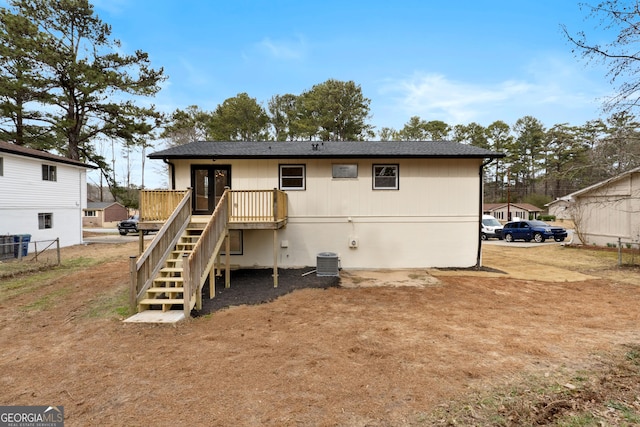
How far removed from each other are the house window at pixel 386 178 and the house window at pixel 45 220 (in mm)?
18459

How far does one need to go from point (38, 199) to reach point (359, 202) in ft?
58.1

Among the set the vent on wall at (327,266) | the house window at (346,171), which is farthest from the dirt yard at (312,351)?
the house window at (346,171)

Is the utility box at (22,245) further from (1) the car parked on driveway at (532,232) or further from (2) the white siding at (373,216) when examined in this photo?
(1) the car parked on driveway at (532,232)

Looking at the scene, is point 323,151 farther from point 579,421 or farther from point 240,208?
point 579,421

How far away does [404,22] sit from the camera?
44.0 ft

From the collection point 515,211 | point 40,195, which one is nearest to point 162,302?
point 40,195

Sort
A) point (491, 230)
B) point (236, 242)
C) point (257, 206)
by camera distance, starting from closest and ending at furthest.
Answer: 1. point (257, 206)
2. point (236, 242)
3. point (491, 230)

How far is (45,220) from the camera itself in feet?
53.1

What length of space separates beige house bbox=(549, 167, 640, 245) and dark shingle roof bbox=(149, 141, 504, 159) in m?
9.47

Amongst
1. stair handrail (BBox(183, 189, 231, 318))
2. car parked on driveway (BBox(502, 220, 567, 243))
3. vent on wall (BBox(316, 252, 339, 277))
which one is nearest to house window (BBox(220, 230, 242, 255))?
stair handrail (BBox(183, 189, 231, 318))

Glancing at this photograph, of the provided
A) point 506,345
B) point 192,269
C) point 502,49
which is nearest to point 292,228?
point 192,269

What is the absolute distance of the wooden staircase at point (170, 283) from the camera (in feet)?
20.6

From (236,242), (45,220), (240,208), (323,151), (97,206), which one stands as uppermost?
(323,151)

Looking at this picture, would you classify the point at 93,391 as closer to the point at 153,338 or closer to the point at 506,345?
the point at 153,338
